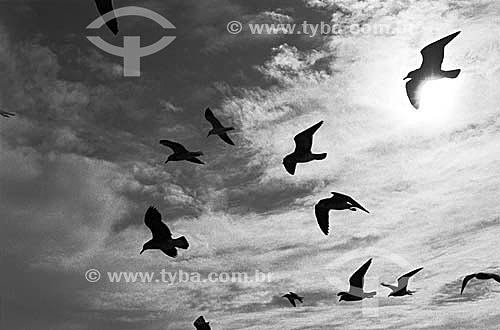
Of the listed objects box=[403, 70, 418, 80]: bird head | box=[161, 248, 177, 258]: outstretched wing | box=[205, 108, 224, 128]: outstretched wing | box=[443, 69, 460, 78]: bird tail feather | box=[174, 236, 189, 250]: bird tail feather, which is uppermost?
box=[205, 108, 224, 128]: outstretched wing

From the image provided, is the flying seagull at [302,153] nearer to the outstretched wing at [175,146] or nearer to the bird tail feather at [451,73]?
the outstretched wing at [175,146]

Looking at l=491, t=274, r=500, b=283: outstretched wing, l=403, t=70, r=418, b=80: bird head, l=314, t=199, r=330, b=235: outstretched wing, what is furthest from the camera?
l=314, t=199, r=330, b=235: outstretched wing

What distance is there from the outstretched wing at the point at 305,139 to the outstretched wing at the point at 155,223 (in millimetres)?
5455

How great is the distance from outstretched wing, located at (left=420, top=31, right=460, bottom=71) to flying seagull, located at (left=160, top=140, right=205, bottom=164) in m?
8.19

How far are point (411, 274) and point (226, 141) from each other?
8.16 metres

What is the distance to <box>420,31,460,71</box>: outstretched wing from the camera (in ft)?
63.7

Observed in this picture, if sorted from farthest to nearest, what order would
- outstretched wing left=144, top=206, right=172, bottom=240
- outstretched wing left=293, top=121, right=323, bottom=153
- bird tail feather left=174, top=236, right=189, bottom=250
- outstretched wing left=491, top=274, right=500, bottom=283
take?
bird tail feather left=174, top=236, right=189, bottom=250
outstretched wing left=144, top=206, right=172, bottom=240
outstretched wing left=293, top=121, right=323, bottom=153
outstretched wing left=491, top=274, right=500, bottom=283

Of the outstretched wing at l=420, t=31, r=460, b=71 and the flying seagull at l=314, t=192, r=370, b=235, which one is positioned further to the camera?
the flying seagull at l=314, t=192, r=370, b=235

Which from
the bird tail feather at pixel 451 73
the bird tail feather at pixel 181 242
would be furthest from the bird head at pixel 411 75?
the bird tail feather at pixel 181 242

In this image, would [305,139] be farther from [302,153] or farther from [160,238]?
[160,238]

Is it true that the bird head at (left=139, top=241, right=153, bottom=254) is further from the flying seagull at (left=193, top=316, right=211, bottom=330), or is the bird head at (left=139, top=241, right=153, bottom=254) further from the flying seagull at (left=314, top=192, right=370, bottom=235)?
the flying seagull at (left=314, top=192, right=370, bottom=235)

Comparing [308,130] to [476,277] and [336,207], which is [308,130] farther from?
[476,277]

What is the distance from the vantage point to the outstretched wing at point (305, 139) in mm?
22078

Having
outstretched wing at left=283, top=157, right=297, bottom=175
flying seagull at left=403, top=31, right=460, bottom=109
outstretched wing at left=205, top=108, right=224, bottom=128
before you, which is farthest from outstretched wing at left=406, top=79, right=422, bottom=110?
outstretched wing at left=205, top=108, right=224, bottom=128
